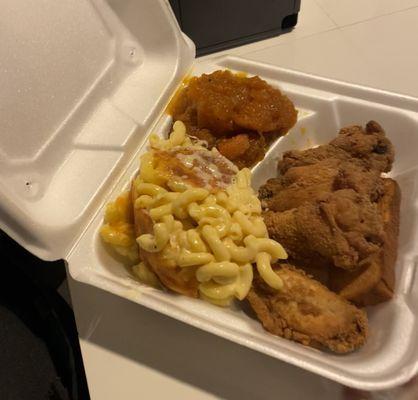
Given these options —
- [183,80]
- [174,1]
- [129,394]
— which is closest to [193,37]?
[174,1]

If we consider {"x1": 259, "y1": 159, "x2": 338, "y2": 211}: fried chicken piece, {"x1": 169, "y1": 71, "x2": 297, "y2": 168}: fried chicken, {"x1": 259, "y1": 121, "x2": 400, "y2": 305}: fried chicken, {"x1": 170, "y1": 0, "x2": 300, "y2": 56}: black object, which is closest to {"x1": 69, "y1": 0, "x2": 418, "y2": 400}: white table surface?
{"x1": 259, "y1": 121, "x2": 400, "y2": 305}: fried chicken

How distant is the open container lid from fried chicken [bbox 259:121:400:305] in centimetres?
47

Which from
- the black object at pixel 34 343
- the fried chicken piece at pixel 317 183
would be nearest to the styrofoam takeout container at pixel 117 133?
the fried chicken piece at pixel 317 183

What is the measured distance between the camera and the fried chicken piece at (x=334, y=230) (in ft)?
3.26

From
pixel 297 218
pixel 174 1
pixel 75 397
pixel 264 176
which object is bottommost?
pixel 75 397

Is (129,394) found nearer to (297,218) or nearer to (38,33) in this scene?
(297,218)

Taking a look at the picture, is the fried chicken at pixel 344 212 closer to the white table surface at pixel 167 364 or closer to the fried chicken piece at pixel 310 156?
the fried chicken piece at pixel 310 156

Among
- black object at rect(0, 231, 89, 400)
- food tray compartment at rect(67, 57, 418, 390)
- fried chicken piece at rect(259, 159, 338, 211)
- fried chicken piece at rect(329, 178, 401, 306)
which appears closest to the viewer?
food tray compartment at rect(67, 57, 418, 390)

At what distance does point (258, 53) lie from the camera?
2.12 meters

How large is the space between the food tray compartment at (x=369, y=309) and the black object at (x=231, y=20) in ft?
1.63

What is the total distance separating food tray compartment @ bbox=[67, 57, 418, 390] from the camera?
0.91m

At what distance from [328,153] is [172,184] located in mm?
484

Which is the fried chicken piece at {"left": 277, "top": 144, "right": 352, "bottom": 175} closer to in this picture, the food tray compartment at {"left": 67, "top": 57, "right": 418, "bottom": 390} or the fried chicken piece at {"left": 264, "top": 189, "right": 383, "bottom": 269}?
the food tray compartment at {"left": 67, "top": 57, "right": 418, "bottom": 390}

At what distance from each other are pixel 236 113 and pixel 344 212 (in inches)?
18.7
